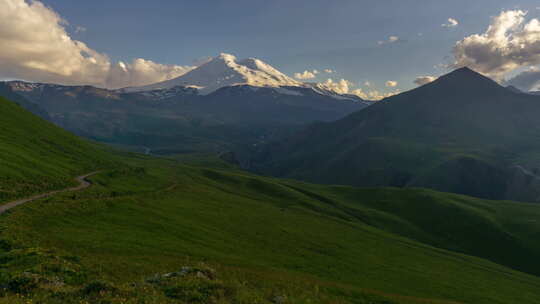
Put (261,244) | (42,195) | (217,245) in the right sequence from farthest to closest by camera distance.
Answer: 1. (261,244)
2. (42,195)
3. (217,245)

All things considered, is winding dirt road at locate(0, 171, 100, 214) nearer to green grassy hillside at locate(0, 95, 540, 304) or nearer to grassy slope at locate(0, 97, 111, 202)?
grassy slope at locate(0, 97, 111, 202)

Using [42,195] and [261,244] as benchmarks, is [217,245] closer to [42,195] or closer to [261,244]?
[261,244]

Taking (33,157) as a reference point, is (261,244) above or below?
below

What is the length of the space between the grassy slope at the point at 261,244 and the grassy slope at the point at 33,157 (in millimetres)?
8179

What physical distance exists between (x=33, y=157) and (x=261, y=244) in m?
64.6

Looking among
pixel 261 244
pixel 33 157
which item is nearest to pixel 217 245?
pixel 261 244

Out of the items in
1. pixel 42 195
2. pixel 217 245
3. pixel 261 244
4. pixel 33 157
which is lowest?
pixel 261 244

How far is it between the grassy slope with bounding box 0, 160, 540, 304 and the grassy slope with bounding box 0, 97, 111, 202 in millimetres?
8179

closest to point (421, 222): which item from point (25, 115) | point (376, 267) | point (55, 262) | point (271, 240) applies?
point (376, 267)

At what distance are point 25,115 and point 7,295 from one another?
151 meters

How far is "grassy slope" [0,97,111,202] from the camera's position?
57250 mm

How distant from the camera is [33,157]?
78.5 m

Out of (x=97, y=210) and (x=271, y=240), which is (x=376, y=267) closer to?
(x=271, y=240)

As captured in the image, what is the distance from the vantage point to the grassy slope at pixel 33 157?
188 ft
